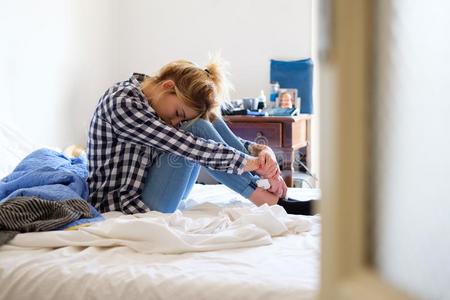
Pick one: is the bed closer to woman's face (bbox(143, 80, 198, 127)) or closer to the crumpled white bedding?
the crumpled white bedding

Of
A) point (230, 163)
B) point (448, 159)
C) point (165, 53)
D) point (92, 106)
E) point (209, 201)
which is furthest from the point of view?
point (165, 53)

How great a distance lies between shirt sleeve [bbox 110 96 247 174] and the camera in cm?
152

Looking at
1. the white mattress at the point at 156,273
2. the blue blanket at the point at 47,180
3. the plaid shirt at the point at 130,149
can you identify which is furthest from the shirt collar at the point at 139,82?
the white mattress at the point at 156,273

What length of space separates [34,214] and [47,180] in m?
0.25

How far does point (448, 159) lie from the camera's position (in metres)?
0.53

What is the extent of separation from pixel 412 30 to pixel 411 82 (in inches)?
1.6

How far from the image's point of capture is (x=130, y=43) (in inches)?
126

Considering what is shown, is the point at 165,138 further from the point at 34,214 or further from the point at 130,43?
the point at 130,43

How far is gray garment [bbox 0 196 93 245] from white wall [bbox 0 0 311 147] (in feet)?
3.89

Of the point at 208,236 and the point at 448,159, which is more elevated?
the point at 448,159

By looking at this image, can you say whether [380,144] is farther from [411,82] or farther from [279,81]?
[279,81]

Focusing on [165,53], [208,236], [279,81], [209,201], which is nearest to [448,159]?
[208,236]

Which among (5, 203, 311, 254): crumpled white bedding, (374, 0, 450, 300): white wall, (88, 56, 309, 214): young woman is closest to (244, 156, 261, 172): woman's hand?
(88, 56, 309, 214): young woman

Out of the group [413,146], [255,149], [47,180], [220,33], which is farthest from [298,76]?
[413,146]
